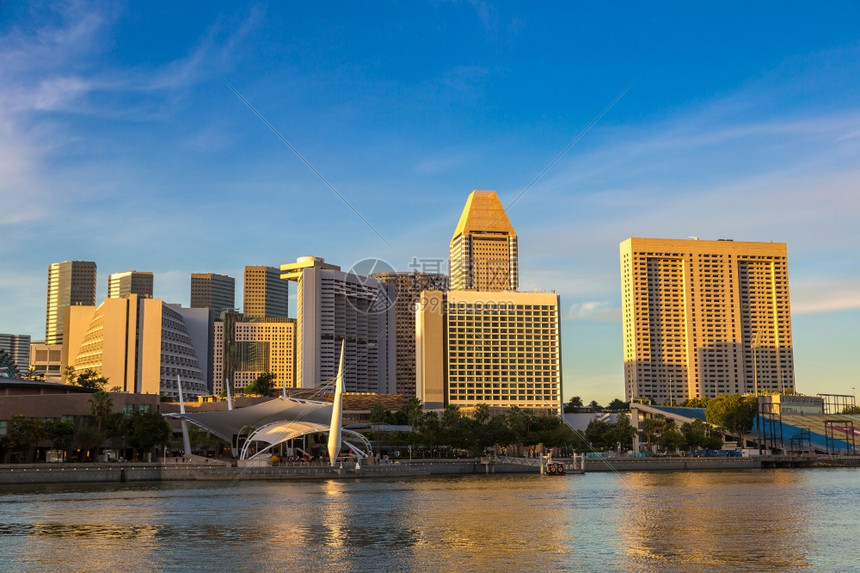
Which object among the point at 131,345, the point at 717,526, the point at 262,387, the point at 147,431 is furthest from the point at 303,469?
the point at 131,345

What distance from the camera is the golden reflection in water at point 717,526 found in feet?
143

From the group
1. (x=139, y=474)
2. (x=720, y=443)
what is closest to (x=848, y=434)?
(x=720, y=443)

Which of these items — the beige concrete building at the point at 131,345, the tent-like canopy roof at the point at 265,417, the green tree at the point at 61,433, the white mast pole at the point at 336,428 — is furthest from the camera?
the beige concrete building at the point at 131,345

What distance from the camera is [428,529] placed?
179 feet

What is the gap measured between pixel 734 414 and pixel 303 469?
90.6m

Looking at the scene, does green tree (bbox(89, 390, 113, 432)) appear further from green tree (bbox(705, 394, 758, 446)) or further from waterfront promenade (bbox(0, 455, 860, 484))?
green tree (bbox(705, 394, 758, 446))

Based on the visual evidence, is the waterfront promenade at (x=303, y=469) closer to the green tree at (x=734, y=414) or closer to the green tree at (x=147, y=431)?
the green tree at (x=147, y=431)

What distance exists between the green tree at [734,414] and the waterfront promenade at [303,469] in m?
26.3

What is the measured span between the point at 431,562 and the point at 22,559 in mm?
18054

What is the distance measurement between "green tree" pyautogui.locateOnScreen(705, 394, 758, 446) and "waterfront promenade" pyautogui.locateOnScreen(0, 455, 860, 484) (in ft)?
86.4

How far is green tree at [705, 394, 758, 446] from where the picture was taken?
170 m

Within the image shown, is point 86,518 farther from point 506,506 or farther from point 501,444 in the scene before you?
point 501,444

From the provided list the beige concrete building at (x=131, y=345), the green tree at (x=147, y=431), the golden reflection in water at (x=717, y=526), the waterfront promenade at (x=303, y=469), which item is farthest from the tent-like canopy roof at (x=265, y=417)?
the beige concrete building at (x=131, y=345)

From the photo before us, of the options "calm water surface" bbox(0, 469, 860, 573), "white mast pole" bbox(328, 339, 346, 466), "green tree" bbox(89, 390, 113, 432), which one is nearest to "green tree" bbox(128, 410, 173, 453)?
"green tree" bbox(89, 390, 113, 432)
